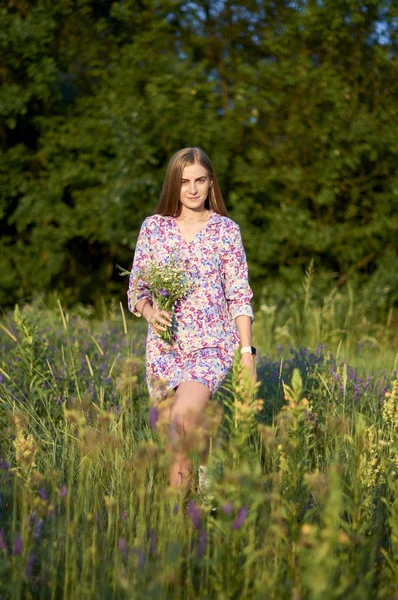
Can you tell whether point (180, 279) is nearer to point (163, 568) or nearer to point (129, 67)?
point (163, 568)

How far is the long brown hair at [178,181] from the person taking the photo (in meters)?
3.43

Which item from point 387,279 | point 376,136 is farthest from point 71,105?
point 387,279

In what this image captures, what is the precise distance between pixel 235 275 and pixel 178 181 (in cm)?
54

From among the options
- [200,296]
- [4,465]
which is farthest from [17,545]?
[200,296]

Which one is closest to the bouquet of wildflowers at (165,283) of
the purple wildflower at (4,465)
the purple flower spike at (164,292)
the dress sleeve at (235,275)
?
the purple flower spike at (164,292)

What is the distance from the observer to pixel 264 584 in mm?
1865

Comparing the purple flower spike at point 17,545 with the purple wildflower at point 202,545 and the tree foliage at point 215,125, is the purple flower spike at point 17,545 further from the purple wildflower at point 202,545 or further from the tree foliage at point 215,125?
the tree foliage at point 215,125

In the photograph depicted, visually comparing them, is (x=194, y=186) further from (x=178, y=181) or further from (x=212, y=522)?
(x=212, y=522)

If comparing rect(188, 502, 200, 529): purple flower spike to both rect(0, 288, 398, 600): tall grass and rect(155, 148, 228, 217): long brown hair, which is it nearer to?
rect(0, 288, 398, 600): tall grass

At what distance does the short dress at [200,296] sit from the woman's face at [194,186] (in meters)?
0.11

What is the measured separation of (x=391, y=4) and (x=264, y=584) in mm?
8431

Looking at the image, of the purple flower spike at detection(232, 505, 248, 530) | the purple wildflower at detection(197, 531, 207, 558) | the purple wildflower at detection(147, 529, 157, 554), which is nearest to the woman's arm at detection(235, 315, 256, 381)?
the purple wildflower at detection(147, 529, 157, 554)

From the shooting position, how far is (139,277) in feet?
10.5

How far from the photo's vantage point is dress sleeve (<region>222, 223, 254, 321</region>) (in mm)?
3340
